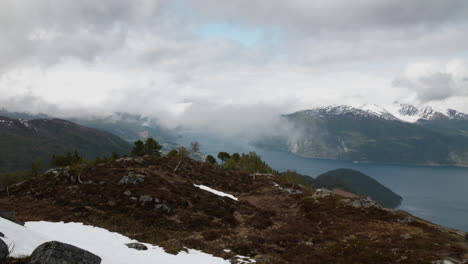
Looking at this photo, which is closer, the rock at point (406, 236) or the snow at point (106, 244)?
the snow at point (106, 244)

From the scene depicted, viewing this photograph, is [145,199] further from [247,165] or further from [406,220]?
[247,165]

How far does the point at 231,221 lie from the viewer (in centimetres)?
3931

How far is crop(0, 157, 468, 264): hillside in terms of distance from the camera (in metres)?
27.1

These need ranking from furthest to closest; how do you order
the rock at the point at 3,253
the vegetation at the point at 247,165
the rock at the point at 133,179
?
the vegetation at the point at 247,165, the rock at the point at 133,179, the rock at the point at 3,253

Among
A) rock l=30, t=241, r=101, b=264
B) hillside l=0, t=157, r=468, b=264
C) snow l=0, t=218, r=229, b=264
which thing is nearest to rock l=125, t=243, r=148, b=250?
snow l=0, t=218, r=229, b=264

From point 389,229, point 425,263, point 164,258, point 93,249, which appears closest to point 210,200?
point 164,258

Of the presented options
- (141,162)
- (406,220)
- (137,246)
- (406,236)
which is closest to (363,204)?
(406,220)

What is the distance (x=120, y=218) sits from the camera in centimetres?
3378

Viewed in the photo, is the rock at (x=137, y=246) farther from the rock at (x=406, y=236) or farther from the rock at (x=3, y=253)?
the rock at (x=406, y=236)

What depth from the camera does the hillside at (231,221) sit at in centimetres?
2709

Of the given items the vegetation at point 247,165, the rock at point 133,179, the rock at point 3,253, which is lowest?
the vegetation at point 247,165

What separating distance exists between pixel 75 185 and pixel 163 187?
15881 mm

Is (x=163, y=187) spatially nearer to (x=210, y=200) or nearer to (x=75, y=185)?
(x=210, y=200)

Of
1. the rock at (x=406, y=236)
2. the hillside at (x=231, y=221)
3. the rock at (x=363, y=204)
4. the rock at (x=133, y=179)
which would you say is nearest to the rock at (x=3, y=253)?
the hillside at (x=231, y=221)
